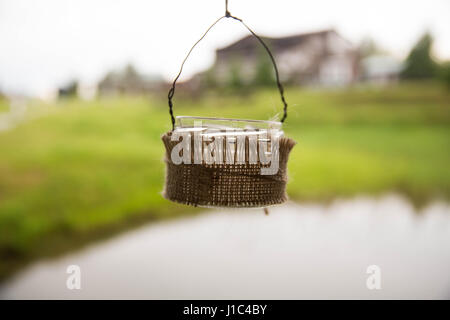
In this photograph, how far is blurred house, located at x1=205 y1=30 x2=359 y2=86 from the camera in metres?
4.39

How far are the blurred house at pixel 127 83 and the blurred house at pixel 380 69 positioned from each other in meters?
2.60

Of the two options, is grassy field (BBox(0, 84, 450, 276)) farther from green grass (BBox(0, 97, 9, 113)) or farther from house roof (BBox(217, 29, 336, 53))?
house roof (BBox(217, 29, 336, 53))

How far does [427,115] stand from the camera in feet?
14.9

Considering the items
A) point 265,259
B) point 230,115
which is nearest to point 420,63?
point 230,115

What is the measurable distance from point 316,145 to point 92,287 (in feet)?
9.53

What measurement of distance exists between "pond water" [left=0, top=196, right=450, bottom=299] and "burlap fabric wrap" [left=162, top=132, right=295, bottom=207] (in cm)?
211

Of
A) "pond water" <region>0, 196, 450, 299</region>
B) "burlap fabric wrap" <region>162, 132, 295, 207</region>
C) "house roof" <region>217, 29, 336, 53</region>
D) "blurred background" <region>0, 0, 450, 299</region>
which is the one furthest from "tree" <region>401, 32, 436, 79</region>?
"burlap fabric wrap" <region>162, 132, 295, 207</region>

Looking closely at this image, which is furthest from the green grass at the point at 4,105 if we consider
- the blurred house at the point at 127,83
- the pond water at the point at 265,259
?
the pond water at the point at 265,259

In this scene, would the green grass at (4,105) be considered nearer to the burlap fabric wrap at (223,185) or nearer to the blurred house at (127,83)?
the blurred house at (127,83)

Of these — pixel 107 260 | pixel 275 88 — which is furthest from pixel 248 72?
pixel 107 260

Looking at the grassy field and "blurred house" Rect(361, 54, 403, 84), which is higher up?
"blurred house" Rect(361, 54, 403, 84)
